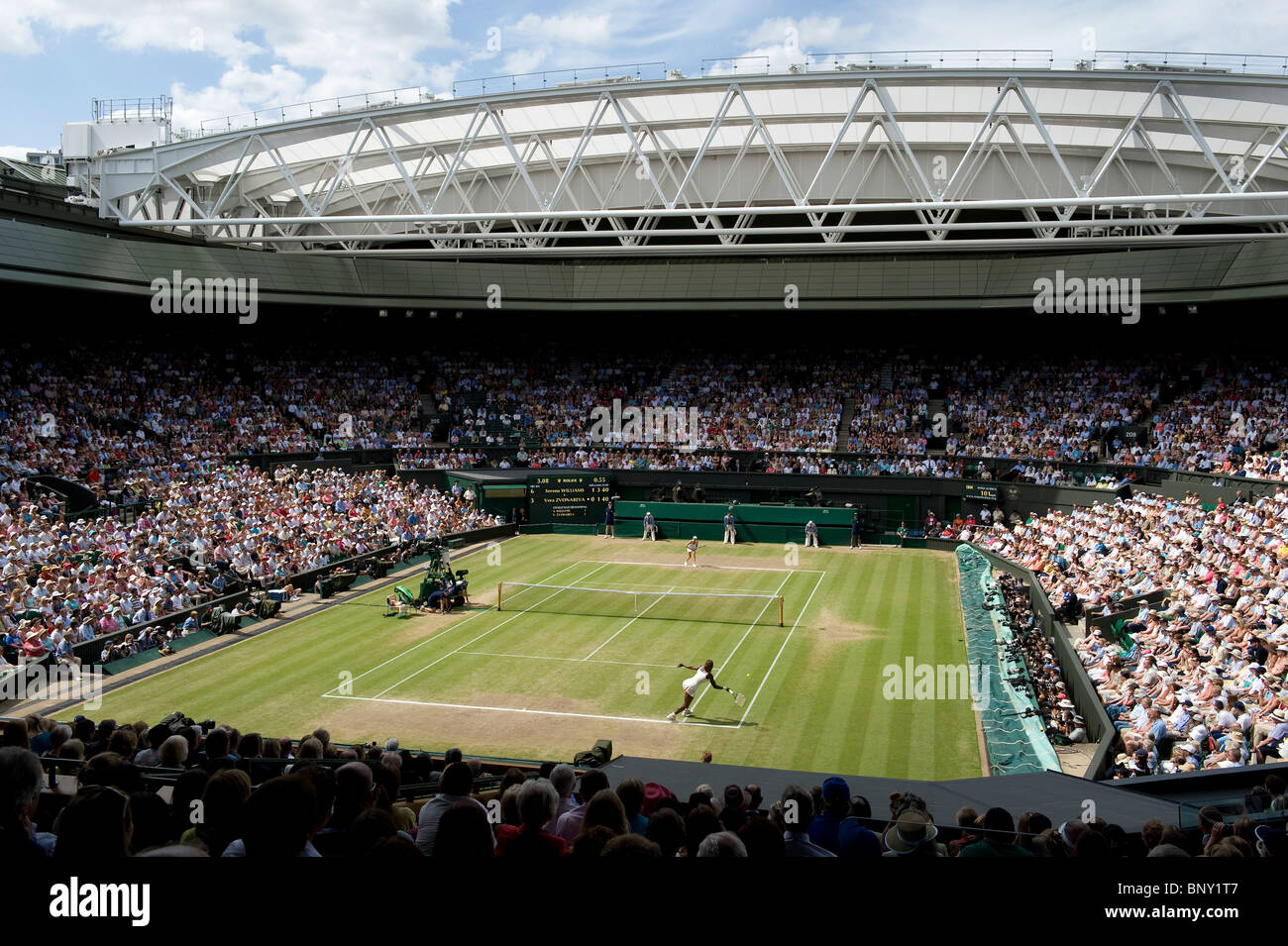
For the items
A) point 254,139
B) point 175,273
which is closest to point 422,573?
point 254,139

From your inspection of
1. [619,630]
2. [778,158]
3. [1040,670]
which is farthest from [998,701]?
[778,158]

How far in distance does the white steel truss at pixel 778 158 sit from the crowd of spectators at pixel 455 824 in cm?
2113

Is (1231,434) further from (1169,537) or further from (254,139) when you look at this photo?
(254,139)

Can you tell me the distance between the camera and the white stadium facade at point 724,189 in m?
27.6

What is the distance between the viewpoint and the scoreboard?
42.7 m

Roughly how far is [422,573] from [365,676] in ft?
37.5

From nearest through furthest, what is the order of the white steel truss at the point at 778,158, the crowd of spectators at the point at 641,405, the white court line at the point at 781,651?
1. the white court line at the point at 781,651
2. the white steel truss at the point at 778,158
3. the crowd of spectators at the point at 641,405

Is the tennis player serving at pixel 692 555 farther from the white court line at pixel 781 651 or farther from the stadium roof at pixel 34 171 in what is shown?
the stadium roof at pixel 34 171

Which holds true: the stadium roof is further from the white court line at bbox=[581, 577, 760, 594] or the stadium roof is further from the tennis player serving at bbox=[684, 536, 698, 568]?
the tennis player serving at bbox=[684, 536, 698, 568]

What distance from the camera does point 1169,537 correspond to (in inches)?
999

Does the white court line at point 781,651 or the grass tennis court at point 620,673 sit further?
the white court line at point 781,651

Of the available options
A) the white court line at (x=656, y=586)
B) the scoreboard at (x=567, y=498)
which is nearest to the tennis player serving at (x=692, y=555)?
the white court line at (x=656, y=586)

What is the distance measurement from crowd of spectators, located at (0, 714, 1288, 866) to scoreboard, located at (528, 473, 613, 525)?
110ft
